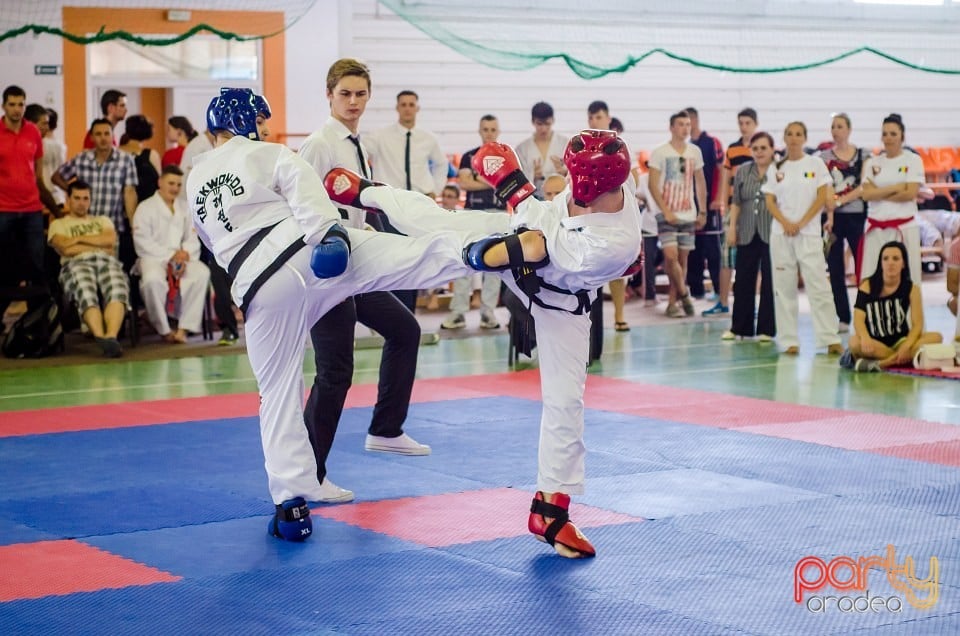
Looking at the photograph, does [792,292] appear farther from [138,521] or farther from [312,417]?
[138,521]

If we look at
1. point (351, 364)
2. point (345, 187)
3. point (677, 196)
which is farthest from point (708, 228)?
point (345, 187)

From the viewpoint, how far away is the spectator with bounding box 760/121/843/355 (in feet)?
32.4

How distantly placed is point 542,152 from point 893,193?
3068mm

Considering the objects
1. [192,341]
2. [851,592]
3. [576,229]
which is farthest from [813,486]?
[192,341]

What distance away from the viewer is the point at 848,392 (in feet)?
27.1

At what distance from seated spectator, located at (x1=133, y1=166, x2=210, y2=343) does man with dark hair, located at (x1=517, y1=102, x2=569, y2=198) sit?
307 cm

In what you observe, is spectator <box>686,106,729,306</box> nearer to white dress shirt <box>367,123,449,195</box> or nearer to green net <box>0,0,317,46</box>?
white dress shirt <box>367,123,449,195</box>

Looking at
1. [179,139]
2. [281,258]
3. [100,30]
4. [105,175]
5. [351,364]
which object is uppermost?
[100,30]

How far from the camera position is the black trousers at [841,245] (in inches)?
451

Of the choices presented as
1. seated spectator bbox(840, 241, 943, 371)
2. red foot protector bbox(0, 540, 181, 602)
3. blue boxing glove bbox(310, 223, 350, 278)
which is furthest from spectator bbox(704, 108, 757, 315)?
red foot protector bbox(0, 540, 181, 602)

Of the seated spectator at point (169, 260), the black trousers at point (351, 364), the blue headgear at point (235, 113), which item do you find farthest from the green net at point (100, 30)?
the blue headgear at point (235, 113)

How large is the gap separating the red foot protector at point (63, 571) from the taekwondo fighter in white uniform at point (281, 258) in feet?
1.97

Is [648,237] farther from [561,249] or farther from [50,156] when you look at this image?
[561,249]

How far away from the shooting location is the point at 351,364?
17.6 feet
